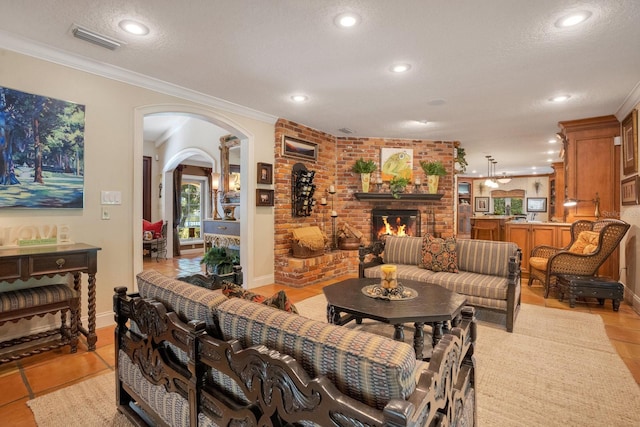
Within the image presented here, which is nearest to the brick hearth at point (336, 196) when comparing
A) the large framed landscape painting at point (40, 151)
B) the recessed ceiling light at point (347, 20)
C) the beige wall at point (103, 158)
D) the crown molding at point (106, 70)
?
the crown molding at point (106, 70)

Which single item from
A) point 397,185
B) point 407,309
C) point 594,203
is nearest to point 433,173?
point 397,185

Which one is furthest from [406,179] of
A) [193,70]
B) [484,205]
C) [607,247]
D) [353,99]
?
[484,205]

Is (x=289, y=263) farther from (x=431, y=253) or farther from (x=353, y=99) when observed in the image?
(x=353, y=99)

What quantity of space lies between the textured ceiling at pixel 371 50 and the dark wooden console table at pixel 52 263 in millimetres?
1661

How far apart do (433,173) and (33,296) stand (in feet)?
18.6

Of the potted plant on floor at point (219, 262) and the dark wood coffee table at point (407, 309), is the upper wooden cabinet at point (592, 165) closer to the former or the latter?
the dark wood coffee table at point (407, 309)

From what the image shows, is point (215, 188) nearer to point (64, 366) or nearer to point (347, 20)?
point (64, 366)

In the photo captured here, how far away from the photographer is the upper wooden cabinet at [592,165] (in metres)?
4.55

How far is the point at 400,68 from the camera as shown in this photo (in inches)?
120

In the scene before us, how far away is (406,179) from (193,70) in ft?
13.5

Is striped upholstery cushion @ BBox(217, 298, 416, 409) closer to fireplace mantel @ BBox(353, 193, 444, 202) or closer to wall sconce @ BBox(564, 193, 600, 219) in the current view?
fireplace mantel @ BBox(353, 193, 444, 202)

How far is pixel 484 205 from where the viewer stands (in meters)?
12.9

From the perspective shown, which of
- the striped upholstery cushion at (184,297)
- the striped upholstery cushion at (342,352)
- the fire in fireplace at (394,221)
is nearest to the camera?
the striped upholstery cushion at (342,352)

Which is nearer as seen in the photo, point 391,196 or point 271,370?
point 271,370
